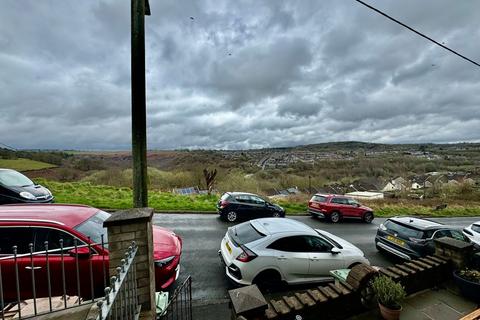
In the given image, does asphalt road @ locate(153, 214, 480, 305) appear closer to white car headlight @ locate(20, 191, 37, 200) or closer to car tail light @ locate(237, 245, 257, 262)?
car tail light @ locate(237, 245, 257, 262)

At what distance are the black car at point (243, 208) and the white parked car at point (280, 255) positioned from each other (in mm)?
5217

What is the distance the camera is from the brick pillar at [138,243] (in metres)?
3.16

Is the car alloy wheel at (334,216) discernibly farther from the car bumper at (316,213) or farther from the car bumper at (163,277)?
the car bumper at (163,277)

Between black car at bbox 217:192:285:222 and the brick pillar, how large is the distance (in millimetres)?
8585

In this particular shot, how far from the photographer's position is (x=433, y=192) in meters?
36.1

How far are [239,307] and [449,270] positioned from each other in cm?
535

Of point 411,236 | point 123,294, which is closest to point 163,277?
point 123,294

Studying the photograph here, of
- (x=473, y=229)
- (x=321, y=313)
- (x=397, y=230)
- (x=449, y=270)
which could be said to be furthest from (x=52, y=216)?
(x=473, y=229)

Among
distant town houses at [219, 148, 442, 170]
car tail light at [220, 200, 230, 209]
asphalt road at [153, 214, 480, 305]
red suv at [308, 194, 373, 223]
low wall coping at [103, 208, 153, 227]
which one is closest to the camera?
low wall coping at [103, 208, 153, 227]

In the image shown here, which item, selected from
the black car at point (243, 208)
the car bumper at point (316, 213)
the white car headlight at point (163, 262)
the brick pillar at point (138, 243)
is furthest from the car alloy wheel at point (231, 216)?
the brick pillar at point (138, 243)

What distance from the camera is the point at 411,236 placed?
26.2 feet

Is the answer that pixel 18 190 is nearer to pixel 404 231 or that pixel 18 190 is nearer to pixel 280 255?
pixel 280 255

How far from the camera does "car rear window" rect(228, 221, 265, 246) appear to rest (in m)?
6.19

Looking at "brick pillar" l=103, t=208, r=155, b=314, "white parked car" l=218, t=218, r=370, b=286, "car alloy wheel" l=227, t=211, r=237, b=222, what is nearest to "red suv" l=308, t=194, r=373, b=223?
"car alloy wheel" l=227, t=211, r=237, b=222
